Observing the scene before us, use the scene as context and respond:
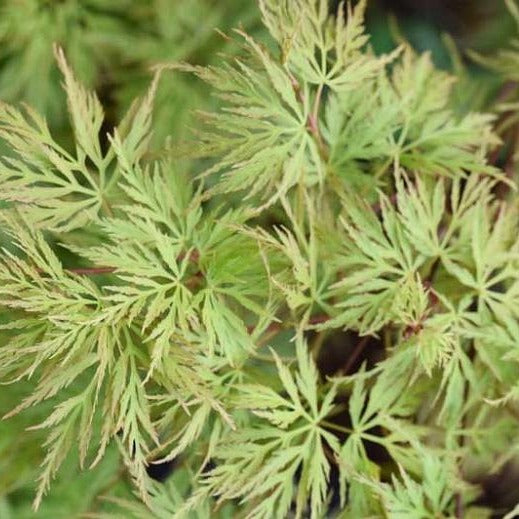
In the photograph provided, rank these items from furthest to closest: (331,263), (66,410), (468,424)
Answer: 1. (468,424)
2. (331,263)
3. (66,410)

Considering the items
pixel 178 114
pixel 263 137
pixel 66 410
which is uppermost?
pixel 263 137

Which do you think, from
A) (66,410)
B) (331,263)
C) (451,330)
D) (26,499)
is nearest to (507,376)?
(451,330)

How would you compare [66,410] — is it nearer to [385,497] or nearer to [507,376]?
[385,497]

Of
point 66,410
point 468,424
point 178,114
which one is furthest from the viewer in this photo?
point 178,114

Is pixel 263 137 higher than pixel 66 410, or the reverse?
pixel 263 137

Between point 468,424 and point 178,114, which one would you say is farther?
point 178,114

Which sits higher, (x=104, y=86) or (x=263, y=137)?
(x=263, y=137)

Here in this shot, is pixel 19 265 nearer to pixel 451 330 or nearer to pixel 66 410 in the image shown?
pixel 66 410

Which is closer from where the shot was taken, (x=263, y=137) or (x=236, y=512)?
(x=263, y=137)

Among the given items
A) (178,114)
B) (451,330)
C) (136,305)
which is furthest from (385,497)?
(178,114)
